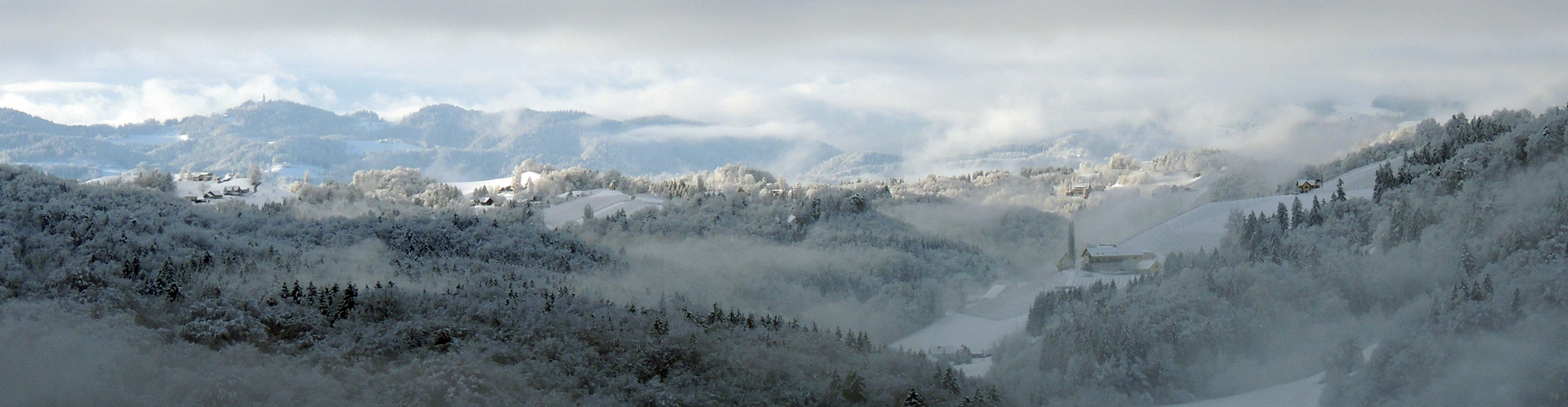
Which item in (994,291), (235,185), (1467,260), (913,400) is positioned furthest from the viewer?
(235,185)

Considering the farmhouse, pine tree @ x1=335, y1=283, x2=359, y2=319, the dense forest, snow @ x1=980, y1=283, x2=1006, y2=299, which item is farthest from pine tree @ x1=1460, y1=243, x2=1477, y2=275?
pine tree @ x1=335, y1=283, x2=359, y2=319

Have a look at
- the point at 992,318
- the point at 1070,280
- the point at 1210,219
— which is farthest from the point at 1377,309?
the point at 1210,219

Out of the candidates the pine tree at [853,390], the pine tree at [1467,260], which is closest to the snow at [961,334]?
the pine tree at [853,390]

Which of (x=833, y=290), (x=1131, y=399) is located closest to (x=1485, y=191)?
(x=1131, y=399)

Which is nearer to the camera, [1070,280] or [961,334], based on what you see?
[961,334]

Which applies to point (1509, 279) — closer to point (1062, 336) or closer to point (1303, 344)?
point (1303, 344)

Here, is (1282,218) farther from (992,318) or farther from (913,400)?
(913,400)
